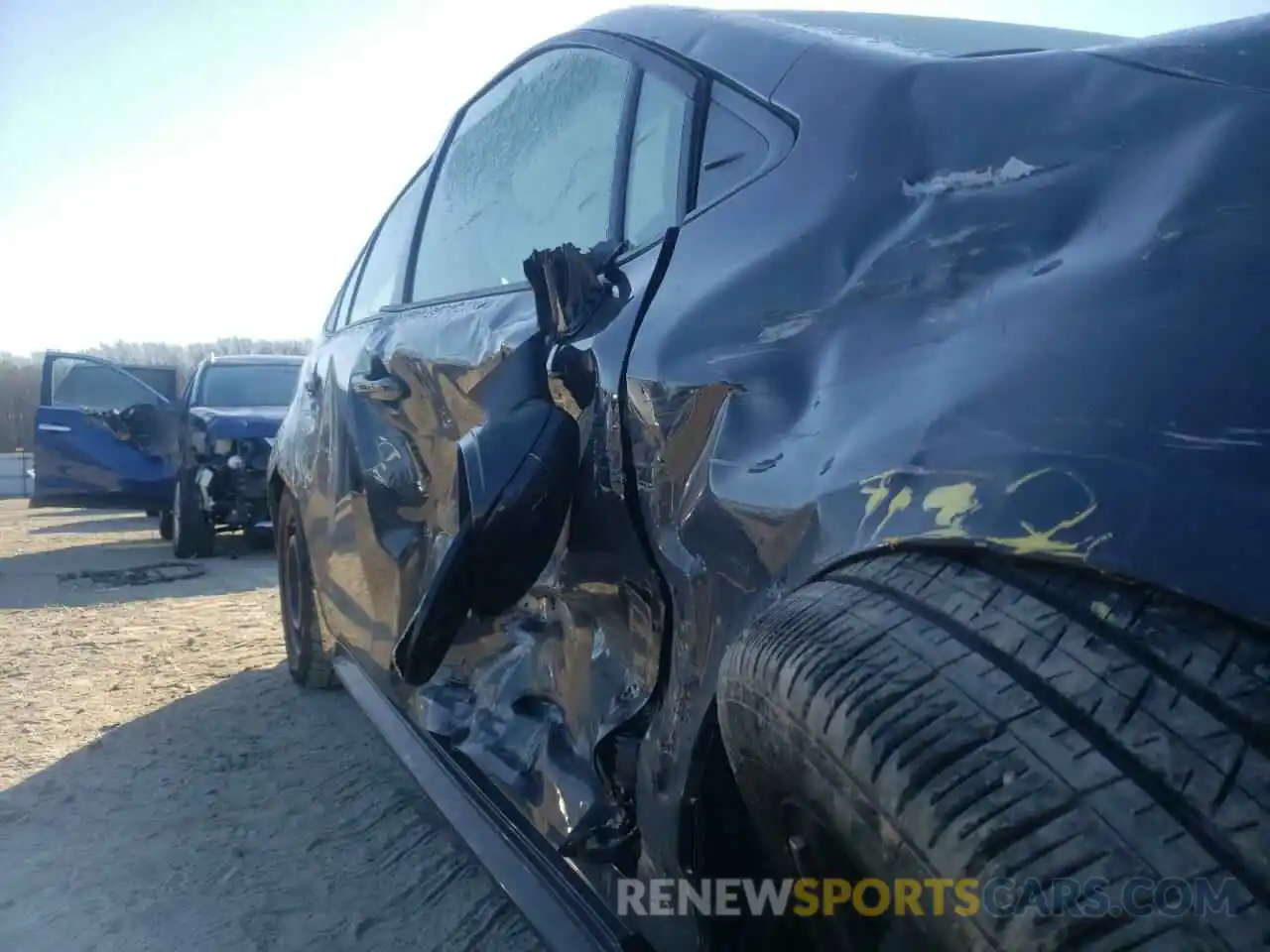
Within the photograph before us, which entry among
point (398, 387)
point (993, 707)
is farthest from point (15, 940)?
point (993, 707)

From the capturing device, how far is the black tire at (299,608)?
184 inches

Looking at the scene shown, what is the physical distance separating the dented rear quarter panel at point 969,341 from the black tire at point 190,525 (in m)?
9.20

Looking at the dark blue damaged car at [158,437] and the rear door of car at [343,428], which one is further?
the dark blue damaged car at [158,437]

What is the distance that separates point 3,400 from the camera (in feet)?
122

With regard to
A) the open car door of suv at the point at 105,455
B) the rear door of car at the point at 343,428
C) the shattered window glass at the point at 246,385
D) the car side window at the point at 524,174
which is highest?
the car side window at the point at 524,174

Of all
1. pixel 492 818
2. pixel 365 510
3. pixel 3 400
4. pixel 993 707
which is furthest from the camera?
pixel 3 400

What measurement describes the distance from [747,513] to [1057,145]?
54cm

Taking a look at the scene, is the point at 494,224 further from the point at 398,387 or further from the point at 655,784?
the point at 655,784

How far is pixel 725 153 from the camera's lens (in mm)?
1805

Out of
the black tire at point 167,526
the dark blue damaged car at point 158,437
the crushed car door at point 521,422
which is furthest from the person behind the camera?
the black tire at point 167,526

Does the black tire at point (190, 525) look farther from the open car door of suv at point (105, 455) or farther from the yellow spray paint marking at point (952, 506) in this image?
the yellow spray paint marking at point (952, 506)

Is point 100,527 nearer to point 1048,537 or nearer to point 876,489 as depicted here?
point 876,489

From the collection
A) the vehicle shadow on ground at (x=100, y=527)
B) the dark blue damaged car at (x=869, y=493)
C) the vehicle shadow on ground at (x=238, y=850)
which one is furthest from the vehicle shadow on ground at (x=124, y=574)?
the dark blue damaged car at (x=869, y=493)

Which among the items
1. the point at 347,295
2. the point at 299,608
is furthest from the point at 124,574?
the point at 347,295
